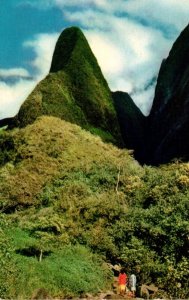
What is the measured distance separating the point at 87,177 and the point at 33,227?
28.2ft

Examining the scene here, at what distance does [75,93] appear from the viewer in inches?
2180

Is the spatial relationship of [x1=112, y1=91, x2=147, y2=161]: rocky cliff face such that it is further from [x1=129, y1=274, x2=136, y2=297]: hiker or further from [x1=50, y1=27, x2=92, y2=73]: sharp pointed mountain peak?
[x1=129, y1=274, x2=136, y2=297]: hiker

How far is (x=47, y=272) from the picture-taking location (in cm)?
2367

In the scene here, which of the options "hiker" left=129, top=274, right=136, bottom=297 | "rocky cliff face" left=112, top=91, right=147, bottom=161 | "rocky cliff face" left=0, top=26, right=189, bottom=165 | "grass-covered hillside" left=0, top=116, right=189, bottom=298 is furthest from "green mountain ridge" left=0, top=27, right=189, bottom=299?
"rocky cliff face" left=112, top=91, right=147, bottom=161

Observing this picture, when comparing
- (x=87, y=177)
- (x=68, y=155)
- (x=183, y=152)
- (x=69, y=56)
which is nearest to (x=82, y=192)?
(x=87, y=177)

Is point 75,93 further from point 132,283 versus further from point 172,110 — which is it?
point 132,283

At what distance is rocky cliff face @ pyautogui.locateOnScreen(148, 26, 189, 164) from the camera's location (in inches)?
2068

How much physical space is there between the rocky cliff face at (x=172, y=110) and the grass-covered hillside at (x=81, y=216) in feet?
36.2

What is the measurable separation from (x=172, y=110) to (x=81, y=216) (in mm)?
27421

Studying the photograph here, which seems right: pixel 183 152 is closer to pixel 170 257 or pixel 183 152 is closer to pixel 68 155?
pixel 68 155

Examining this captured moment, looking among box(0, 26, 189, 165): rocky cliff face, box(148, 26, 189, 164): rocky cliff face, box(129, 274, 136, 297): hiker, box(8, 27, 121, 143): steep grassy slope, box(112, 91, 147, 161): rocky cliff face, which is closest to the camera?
box(129, 274, 136, 297): hiker

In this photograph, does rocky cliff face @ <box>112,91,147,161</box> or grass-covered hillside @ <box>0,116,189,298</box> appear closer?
grass-covered hillside @ <box>0,116,189,298</box>

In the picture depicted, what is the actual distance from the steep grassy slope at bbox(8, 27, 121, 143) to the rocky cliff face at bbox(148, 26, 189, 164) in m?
4.88

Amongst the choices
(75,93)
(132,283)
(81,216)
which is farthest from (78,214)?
(75,93)
